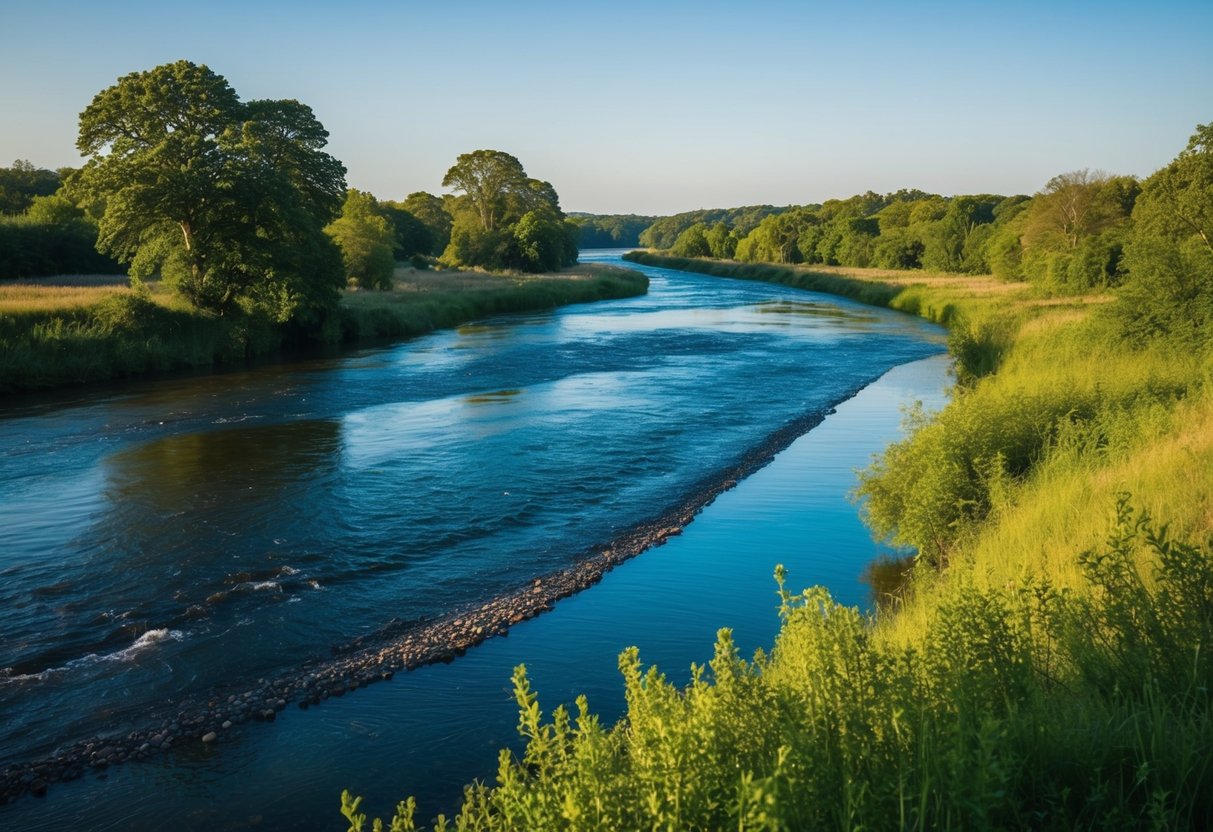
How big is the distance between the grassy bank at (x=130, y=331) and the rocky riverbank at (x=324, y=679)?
21921mm

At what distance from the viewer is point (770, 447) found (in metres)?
18.8

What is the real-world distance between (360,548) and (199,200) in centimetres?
2427

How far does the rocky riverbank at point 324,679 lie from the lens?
7.16 metres

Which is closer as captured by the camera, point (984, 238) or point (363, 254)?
point (363, 254)

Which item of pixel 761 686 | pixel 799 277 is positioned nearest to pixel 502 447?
pixel 761 686

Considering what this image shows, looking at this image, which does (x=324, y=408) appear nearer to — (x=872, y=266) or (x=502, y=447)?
(x=502, y=447)

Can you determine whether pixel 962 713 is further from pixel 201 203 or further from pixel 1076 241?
pixel 1076 241

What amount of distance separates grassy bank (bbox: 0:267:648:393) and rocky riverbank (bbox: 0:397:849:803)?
21921 mm

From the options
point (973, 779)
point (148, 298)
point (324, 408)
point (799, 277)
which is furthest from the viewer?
point (799, 277)

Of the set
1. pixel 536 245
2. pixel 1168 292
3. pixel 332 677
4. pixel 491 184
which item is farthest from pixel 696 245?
pixel 332 677

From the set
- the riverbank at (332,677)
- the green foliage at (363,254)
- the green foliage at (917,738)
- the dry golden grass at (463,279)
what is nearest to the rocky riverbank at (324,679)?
the riverbank at (332,677)

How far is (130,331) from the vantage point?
29.5 metres

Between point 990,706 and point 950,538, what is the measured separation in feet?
22.6

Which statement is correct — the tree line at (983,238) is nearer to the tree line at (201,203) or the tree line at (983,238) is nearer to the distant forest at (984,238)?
the distant forest at (984,238)
